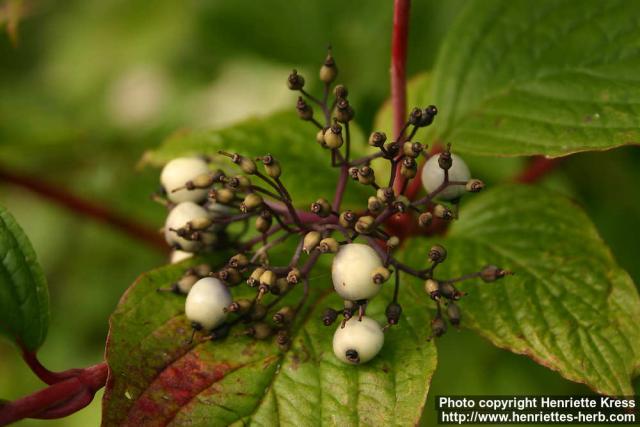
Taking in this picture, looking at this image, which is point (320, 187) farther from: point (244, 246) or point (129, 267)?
point (129, 267)

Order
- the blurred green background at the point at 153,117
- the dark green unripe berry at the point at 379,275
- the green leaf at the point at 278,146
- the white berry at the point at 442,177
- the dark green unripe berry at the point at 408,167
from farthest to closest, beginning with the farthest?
1. the blurred green background at the point at 153,117
2. the green leaf at the point at 278,146
3. the white berry at the point at 442,177
4. the dark green unripe berry at the point at 408,167
5. the dark green unripe berry at the point at 379,275

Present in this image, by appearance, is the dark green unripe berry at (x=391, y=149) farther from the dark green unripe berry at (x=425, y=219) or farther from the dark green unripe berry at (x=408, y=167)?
the dark green unripe berry at (x=425, y=219)

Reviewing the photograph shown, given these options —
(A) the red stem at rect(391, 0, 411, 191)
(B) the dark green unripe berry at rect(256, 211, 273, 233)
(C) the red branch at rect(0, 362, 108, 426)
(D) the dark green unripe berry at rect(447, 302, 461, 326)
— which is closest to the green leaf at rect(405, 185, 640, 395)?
(D) the dark green unripe berry at rect(447, 302, 461, 326)

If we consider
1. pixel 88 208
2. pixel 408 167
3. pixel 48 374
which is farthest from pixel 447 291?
pixel 88 208

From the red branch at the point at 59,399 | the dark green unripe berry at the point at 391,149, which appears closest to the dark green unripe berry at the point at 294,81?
the dark green unripe berry at the point at 391,149

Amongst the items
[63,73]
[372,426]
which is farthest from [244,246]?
[63,73]

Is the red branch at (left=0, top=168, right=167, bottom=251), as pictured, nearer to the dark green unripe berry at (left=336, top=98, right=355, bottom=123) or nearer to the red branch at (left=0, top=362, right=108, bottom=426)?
the red branch at (left=0, top=362, right=108, bottom=426)

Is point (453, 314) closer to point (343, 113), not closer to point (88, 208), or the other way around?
point (343, 113)
